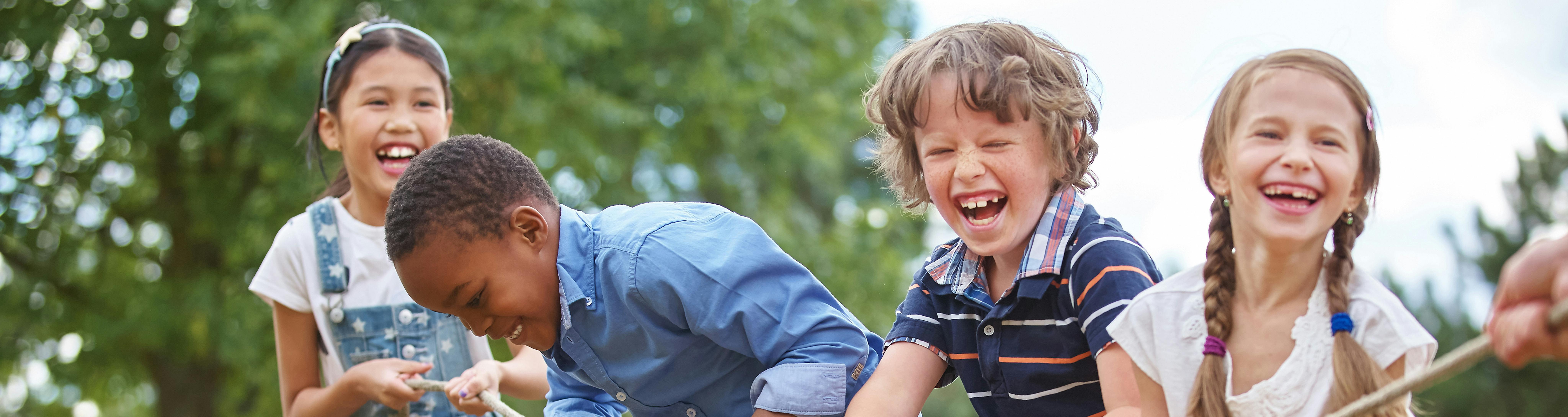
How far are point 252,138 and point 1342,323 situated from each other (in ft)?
23.7

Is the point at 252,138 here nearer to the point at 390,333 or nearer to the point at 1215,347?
the point at 390,333

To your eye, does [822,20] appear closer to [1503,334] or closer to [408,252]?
[408,252]

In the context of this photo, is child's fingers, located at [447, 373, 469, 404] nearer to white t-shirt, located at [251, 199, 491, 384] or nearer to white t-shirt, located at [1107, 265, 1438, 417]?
white t-shirt, located at [251, 199, 491, 384]

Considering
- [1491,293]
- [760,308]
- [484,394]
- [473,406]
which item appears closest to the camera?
[760,308]

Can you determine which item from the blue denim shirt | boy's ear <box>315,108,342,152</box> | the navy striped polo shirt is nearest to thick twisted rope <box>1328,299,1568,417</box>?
the navy striped polo shirt

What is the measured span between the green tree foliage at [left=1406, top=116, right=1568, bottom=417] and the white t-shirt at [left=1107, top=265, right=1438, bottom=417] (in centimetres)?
1503

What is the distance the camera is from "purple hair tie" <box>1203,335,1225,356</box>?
5.49ft

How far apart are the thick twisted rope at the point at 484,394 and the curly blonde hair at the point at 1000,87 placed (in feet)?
3.22

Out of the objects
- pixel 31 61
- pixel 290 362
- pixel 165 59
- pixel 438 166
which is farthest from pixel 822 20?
pixel 438 166

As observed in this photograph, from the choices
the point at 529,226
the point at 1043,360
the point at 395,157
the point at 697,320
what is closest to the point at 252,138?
the point at 395,157

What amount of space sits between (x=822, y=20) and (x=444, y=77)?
6.00m

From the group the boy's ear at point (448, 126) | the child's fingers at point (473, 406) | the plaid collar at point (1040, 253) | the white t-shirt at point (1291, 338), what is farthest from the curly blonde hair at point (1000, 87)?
the boy's ear at point (448, 126)

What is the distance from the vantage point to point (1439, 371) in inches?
50.0

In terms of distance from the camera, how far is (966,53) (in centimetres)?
218
